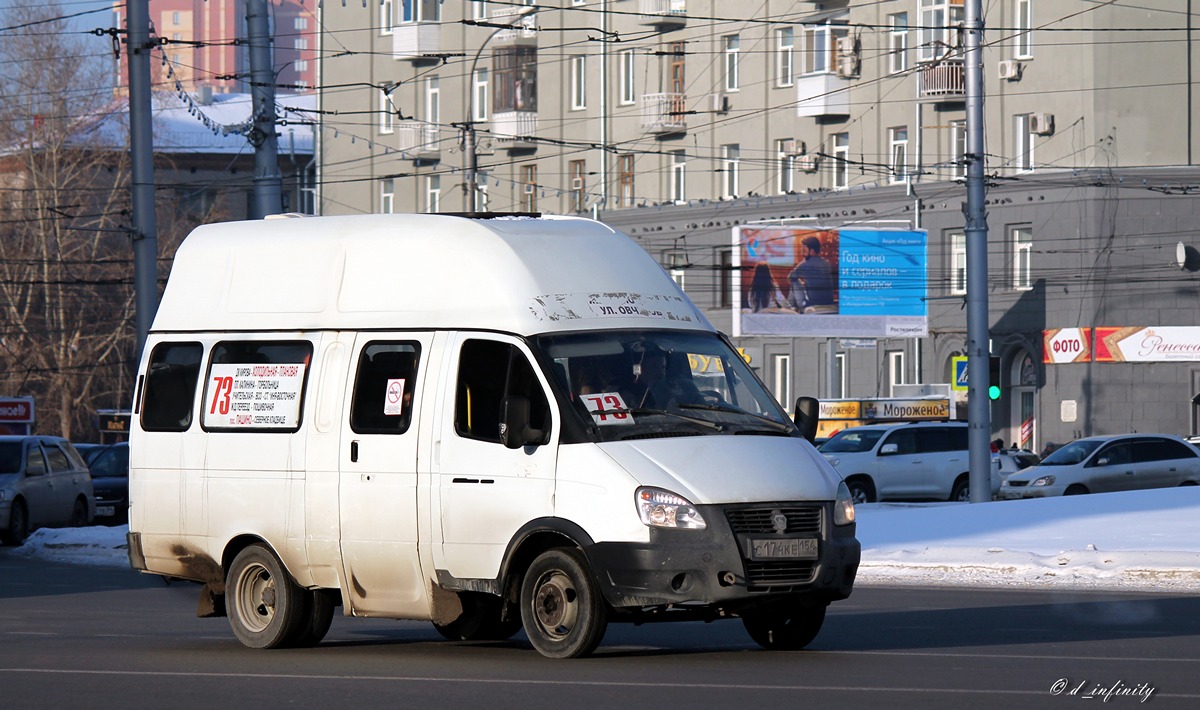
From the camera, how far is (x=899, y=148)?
53969 mm

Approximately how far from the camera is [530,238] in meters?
12.0

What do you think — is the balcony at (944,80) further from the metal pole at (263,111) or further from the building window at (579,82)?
the metal pole at (263,111)

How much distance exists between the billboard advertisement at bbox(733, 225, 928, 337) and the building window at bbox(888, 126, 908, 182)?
3560 millimetres

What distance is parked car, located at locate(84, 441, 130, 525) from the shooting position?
33219 mm

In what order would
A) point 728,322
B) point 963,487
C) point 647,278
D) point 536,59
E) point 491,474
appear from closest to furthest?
1. point 491,474
2. point 647,278
3. point 963,487
4. point 728,322
5. point 536,59

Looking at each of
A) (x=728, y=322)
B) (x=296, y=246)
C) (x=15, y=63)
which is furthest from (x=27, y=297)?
(x=296, y=246)

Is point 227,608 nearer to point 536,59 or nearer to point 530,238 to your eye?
point 530,238

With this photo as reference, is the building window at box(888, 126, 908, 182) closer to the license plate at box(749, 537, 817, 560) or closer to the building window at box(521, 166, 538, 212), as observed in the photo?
the building window at box(521, 166, 538, 212)

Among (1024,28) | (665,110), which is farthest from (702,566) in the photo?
(665,110)

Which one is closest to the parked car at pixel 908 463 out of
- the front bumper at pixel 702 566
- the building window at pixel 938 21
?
the building window at pixel 938 21

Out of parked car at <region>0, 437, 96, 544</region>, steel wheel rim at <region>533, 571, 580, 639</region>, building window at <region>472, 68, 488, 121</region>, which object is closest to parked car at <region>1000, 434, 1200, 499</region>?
parked car at <region>0, 437, 96, 544</region>

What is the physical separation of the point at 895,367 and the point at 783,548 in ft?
149

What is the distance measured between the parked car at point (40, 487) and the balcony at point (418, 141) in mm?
33517

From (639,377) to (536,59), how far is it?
51590mm
